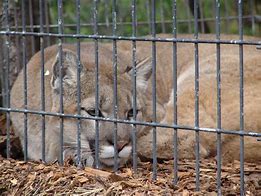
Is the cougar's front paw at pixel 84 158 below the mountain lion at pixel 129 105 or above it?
below

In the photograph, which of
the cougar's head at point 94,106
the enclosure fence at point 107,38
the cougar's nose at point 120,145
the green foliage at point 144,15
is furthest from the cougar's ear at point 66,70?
the green foliage at point 144,15

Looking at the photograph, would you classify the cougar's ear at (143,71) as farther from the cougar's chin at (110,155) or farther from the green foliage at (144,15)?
the green foliage at (144,15)

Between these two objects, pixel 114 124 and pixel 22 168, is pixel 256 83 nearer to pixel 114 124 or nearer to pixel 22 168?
pixel 114 124

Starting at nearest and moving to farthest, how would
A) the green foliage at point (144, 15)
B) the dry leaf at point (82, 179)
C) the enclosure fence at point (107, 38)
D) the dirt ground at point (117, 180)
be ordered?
the enclosure fence at point (107, 38) → the dirt ground at point (117, 180) → the dry leaf at point (82, 179) → the green foliage at point (144, 15)

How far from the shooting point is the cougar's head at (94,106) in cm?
469

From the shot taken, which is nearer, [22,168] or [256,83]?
[22,168]

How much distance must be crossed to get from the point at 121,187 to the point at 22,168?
2.70 ft

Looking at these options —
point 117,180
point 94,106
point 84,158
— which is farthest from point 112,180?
point 94,106

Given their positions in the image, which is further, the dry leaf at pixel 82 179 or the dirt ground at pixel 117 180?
the dry leaf at pixel 82 179

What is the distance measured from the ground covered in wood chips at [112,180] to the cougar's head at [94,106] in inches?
7.0

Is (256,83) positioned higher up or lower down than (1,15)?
lower down

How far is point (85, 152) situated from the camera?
4848 millimetres

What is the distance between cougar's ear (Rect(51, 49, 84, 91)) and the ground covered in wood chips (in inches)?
21.7

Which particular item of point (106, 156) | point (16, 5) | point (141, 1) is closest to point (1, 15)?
point (16, 5)
